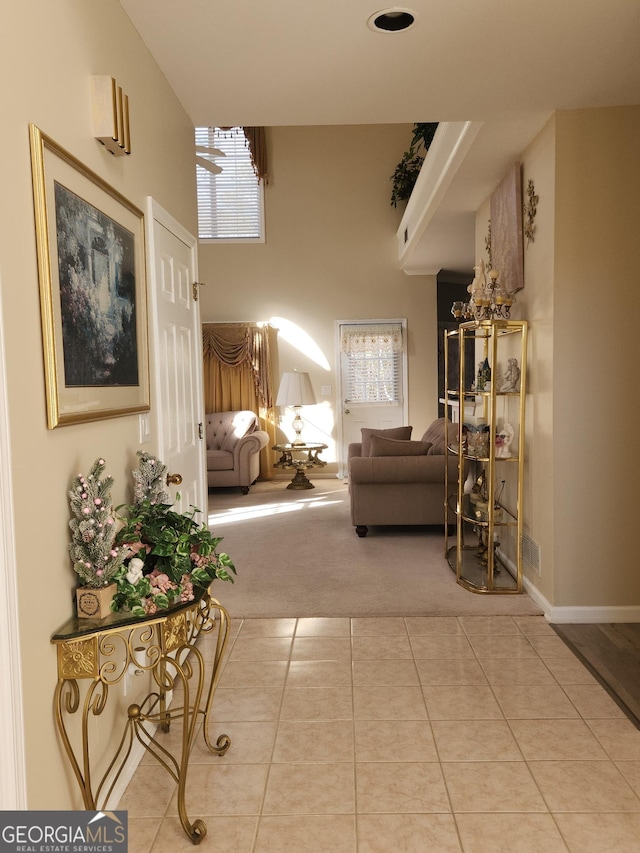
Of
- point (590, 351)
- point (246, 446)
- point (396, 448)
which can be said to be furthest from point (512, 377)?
point (246, 446)

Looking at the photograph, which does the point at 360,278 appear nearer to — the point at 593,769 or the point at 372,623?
the point at 372,623

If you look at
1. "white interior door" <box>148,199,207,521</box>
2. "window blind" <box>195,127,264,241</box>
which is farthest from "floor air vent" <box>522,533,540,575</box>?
"window blind" <box>195,127,264,241</box>

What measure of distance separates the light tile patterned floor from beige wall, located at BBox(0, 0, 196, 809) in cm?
56

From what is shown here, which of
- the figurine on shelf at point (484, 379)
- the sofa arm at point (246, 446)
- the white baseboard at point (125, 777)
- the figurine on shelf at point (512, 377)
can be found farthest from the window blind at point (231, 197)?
the white baseboard at point (125, 777)

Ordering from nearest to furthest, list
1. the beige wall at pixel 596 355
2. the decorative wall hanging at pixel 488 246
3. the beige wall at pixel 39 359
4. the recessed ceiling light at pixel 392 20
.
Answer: the beige wall at pixel 39 359 < the recessed ceiling light at pixel 392 20 < the beige wall at pixel 596 355 < the decorative wall hanging at pixel 488 246

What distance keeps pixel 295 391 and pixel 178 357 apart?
4.92 m

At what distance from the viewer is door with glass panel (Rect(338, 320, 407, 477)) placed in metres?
8.65

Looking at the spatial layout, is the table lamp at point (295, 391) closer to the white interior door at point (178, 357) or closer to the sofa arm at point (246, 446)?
the sofa arm at point (246, 446)

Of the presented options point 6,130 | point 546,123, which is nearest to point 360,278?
point 546,123

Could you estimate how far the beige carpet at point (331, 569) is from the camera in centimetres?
395

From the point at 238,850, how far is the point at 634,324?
305 cm

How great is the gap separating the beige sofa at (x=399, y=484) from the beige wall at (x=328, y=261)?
3.22m

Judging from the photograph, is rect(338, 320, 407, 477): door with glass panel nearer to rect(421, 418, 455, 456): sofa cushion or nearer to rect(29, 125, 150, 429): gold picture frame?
rect(421, 418, 455, 456): sofa cushion

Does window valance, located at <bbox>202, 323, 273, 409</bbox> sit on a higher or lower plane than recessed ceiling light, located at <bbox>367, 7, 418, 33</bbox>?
lower
